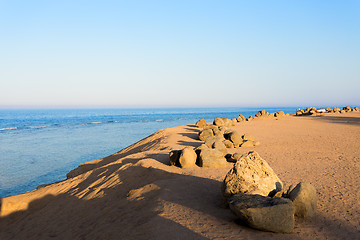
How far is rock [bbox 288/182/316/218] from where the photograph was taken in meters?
5.73

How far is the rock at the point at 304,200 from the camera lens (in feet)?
18.8

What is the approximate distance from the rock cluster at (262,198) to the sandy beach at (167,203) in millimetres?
200

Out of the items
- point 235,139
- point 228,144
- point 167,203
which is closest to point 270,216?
point 167,203

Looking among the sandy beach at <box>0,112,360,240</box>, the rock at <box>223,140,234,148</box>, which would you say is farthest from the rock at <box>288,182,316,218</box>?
the rock at <box>223,140,234,148</box>

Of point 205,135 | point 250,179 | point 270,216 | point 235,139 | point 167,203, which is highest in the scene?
point 250,179

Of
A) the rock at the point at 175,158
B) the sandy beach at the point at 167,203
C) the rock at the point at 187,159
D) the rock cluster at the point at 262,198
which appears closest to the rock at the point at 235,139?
the sandy beach at the point at 167,203

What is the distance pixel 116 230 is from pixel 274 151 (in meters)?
9.27

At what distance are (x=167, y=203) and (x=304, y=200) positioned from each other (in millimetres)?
3127

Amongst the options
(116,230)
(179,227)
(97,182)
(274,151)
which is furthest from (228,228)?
(274,151)

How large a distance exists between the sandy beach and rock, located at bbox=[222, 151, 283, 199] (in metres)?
0.55

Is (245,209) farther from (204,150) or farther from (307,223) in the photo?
(204,150)

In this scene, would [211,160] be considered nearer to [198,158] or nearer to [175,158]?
[198,158]

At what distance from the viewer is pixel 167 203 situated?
664cm

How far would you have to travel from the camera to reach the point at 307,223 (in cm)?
552
